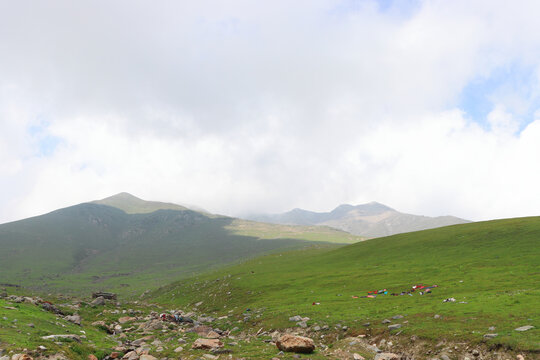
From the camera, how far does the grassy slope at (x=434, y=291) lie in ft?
65.4

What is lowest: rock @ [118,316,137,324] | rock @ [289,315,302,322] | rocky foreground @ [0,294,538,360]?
rock @ [118,316,137,324]

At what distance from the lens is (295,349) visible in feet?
56.5

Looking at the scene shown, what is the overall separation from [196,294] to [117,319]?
32.3 meters

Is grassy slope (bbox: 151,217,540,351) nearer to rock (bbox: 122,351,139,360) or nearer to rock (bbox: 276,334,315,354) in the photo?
rock (bbox: 276,334,315,354)

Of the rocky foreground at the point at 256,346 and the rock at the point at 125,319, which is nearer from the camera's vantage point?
the rocky foreground at the point at 256,346

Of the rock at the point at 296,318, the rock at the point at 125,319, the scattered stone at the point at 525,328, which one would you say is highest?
the scattered stone at the point at 525,328

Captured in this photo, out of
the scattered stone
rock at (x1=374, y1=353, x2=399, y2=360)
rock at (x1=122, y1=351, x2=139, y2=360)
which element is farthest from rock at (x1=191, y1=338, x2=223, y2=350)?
the scattered stone

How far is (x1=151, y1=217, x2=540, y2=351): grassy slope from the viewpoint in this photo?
19.9 metres

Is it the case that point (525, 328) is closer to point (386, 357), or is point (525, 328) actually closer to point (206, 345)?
point (386, 357)

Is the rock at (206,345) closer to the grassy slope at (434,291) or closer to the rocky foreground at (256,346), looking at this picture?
the rocky foreground at (256,346)

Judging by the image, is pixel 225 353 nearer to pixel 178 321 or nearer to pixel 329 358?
pixel 329 358

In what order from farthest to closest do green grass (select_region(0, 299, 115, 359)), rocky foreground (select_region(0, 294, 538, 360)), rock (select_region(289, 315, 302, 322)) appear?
rock (select_region(289, 315, 302, 322))
rocky foreground (select_region(0, 294, 538, 360))
green grass (select_region(0, 299, 115, 359))

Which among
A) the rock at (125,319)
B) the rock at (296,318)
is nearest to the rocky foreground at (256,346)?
the rock at (296,318)

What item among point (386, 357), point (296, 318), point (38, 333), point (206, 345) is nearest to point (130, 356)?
point (206, 345)
